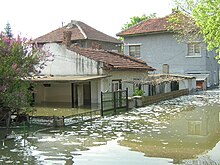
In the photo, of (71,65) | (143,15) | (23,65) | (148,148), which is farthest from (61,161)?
(143,15)

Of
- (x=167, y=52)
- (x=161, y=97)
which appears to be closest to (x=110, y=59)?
(x=161, y=97)

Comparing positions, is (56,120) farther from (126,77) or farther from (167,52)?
(167,52)

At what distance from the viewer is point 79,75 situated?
2731 centimetres

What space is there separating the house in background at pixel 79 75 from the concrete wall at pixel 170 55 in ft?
37.5

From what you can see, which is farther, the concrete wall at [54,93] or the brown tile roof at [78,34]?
the brown tile roof at [78,34]

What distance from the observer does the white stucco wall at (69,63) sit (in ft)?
87.6

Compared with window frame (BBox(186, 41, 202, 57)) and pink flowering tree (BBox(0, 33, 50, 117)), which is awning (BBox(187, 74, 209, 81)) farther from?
pink flowering tree (BBox(0, 33, 50, 117))

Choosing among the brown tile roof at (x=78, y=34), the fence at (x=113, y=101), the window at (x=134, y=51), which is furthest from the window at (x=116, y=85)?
the brown tile roof at (x=78, y=34)

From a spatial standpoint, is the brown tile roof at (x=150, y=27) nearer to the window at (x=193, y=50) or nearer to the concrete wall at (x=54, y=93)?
the window at (x=193, y=50)

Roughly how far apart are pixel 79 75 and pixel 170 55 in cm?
1766

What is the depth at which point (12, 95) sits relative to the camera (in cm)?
1377

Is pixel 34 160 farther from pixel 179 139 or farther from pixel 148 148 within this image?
pixel 179 139

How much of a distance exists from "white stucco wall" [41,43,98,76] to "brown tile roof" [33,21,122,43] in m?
17.6

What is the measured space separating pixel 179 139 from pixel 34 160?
18.3 ft
